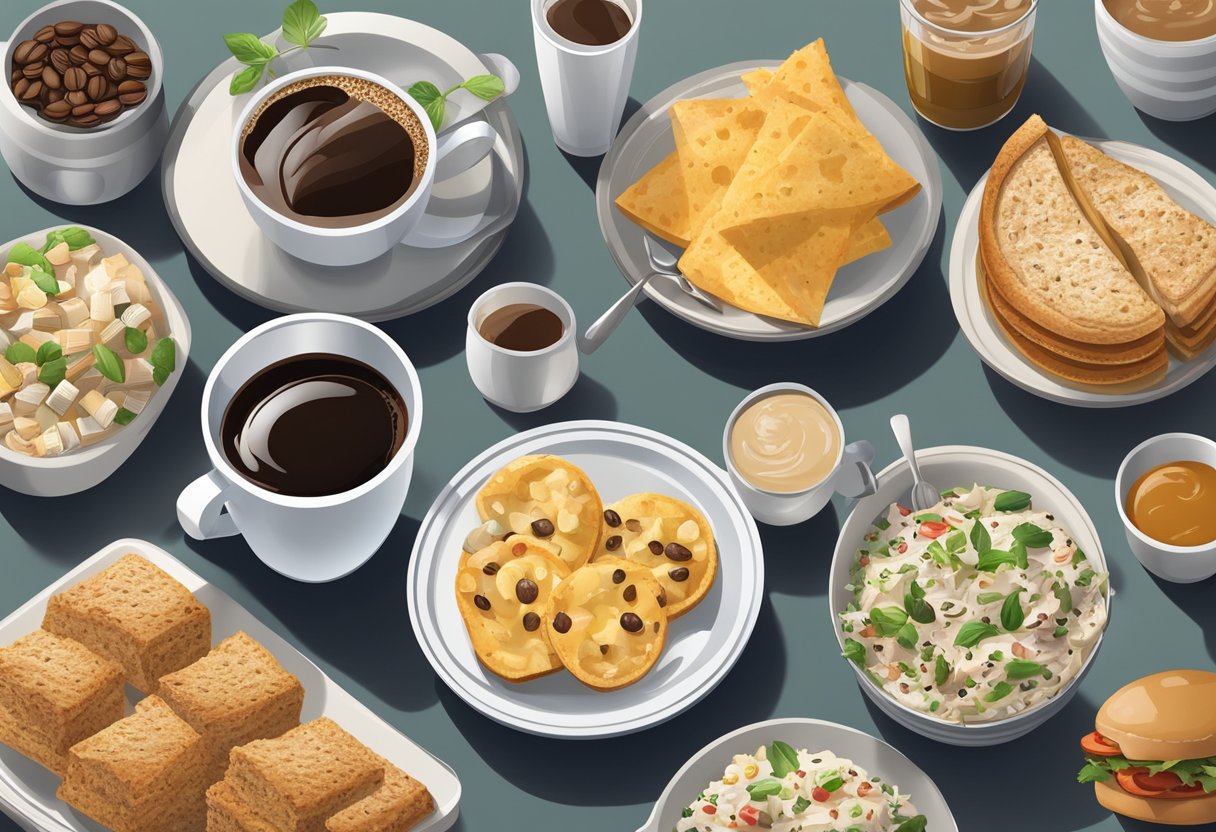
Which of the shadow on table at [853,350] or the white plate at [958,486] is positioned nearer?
the white plate at [958,486]

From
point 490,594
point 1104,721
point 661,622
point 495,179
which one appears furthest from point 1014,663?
point 495,179

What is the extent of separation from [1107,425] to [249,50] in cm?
166

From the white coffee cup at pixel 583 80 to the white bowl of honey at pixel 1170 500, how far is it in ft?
3.63

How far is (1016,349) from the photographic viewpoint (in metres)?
3.19

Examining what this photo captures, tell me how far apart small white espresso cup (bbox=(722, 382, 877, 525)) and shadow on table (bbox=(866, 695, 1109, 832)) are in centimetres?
39

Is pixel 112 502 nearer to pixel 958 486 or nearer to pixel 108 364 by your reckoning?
pixel 108 364

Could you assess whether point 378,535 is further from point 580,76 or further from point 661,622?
point 580,76

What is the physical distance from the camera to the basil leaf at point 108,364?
3.10 m

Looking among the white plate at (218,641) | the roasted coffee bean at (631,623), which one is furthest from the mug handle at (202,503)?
the roasted coffee bean at (631,623)

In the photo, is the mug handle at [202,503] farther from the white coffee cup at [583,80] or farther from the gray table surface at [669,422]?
the white coffee cup at [583,80]

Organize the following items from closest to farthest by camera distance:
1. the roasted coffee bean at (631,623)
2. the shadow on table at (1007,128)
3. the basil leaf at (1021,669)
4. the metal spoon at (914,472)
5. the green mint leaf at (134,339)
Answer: the basil leaf at (1021,669), the roasted coffee bean at (631,623), the metal spoon at (914,472), the green mint leaf at (134,339), the shadow on table at (1007,128)

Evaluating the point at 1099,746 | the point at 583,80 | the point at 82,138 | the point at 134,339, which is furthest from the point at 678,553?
the point at 82,138

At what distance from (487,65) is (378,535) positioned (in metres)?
0.92

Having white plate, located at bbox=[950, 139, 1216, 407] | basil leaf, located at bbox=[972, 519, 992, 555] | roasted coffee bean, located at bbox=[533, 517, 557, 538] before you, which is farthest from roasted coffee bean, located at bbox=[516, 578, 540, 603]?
white plate, located at bbox=[950, 139, 1216, 407]
